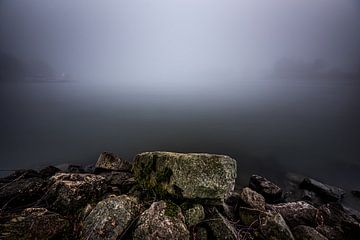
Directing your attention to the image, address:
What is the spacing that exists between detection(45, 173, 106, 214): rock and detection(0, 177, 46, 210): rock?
1.45 feet

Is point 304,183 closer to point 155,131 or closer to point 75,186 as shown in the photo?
point 75,186

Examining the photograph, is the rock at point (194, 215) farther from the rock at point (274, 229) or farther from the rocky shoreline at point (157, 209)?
the rock at point (274, 229)

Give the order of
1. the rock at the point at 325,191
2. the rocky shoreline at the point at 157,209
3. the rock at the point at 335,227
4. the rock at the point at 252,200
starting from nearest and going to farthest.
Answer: the rocky shoreline at the point at 157,209
the rock at the point at 335,227
the rock at the point at 252,200
the rock at the point at 325,191

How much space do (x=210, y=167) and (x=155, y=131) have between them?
24799 millimetres

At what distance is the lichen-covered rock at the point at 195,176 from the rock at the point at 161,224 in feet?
2.00

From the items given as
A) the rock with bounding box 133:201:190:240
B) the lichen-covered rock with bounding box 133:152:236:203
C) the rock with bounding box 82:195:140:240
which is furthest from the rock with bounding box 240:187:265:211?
the rock with bounding box 82:195:140:240

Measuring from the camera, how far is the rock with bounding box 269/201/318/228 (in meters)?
6.72

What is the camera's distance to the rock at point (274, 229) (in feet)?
16.9

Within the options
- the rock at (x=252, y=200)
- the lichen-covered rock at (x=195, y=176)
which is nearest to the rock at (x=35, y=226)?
the lichen-covered rock at (x=195, y=176)

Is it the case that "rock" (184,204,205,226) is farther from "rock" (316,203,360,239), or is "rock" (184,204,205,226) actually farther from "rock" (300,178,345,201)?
"rock" (300,178,345,201)

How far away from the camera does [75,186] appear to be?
216 inches

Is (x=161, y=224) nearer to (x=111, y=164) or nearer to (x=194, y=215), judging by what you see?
(x=194, y=215)

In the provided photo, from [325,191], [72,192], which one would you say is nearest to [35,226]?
[72,192]

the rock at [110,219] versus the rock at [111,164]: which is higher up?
the rock at [110,219]
